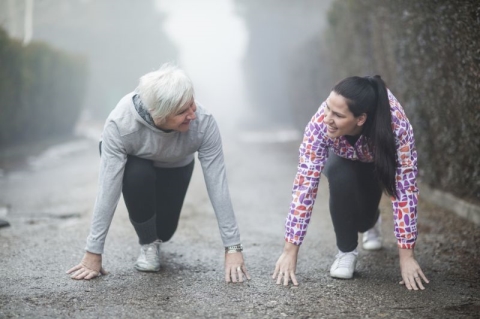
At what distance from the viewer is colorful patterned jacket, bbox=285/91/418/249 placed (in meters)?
2.91

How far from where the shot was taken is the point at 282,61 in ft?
63.2

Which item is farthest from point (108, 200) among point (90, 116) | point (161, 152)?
point (90, 116)

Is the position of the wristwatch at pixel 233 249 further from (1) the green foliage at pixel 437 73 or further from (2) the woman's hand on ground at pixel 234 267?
(1) the green foliage at pixel 437 73

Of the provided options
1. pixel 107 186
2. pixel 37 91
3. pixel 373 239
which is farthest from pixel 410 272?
pixel 37 91

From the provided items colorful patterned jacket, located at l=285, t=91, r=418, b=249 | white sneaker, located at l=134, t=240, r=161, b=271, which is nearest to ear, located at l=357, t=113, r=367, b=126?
colorful patterned jacket, located at l=285, t=91, r=418, b=249

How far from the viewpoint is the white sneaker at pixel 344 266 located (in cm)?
320

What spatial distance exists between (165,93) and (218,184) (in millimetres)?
609

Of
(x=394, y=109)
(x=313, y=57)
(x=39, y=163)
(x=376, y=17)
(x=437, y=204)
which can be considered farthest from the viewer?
(x=313, y=57)

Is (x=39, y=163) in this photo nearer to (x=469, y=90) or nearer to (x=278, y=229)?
(x=278, y=229)

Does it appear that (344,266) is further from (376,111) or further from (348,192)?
(376,111)

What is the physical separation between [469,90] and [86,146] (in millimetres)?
10026

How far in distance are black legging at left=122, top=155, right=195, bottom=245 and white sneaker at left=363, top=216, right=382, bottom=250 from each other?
1297mm

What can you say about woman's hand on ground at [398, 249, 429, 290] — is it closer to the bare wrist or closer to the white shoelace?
the bare wrist

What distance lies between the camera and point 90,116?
25.6 meters
